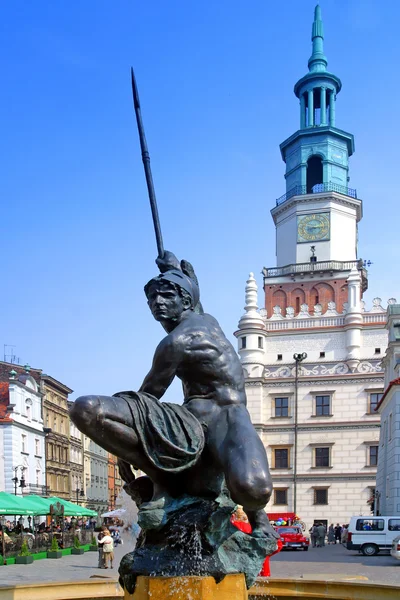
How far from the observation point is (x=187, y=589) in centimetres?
536

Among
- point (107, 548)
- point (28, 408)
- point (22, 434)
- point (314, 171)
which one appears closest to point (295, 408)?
point (22, 434)

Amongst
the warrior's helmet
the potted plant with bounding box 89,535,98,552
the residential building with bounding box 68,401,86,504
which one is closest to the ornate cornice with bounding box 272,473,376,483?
the potted plant with bounding box 89,535,98,552

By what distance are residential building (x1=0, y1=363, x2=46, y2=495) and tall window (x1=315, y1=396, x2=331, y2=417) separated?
67.2 ft

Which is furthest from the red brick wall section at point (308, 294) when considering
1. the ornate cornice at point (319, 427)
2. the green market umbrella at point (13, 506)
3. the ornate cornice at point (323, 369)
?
the green market umbrella at point (13, 506)

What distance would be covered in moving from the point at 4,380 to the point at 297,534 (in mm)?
30248

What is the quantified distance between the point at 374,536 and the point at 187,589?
26687 millimetres

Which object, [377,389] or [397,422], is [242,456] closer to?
[397,422]

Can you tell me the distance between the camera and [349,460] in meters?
52.5

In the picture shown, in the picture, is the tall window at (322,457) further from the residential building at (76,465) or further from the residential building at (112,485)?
the residential building at (112,485)

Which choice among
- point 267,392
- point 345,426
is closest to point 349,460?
point 345,426

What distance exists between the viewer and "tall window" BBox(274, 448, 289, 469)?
176 ft

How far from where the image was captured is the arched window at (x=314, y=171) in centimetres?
6241

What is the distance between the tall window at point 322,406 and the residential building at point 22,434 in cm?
2049

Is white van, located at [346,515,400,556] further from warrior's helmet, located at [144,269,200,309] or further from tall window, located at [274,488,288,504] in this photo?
warrior's helmet, located at [144,269,200,309]
